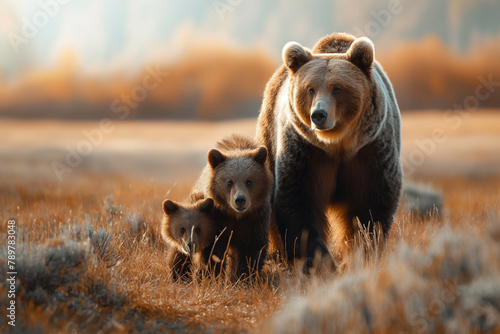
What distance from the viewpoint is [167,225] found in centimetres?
586

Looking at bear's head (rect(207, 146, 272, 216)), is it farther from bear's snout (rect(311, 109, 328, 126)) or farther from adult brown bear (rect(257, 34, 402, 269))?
bear's snout (rect(311, 109, 328, 126))

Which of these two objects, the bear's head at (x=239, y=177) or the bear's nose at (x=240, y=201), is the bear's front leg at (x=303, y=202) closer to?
the bear's head at (x=239, y=177)

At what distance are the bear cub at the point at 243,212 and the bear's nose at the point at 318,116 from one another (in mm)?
869

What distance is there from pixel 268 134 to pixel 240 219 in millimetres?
1701

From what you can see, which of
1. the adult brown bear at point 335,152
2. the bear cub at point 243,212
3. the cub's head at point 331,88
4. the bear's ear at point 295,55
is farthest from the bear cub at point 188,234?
the bear's ear at point 295,55

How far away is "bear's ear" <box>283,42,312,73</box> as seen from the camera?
5.66 meters

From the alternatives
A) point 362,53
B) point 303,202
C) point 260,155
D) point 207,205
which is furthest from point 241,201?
point 362,53

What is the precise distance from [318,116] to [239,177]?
1.06 meters

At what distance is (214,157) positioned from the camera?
5785 millimetres

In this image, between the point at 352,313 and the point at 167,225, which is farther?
the point at 167,225

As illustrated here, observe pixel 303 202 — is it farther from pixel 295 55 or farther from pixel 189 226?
pixel 295 55

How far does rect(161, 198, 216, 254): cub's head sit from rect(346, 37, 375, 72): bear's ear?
79.3 inches

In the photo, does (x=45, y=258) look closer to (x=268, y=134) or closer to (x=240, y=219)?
(x=240, y=219)

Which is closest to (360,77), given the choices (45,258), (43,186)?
(45,258)
